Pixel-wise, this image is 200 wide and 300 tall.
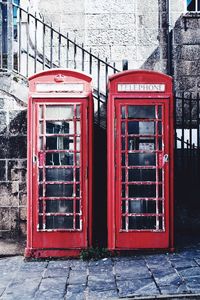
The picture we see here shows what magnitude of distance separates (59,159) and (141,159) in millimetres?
1345

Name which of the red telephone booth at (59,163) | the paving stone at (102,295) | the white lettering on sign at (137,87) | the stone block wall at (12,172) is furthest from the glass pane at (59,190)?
the paving stone at (102,295)

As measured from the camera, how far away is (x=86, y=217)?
647 cm

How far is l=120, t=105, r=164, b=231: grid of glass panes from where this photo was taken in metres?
6.54

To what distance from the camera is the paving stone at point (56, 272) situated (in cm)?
564

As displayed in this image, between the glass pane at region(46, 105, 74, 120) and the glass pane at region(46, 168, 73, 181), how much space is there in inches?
33.9

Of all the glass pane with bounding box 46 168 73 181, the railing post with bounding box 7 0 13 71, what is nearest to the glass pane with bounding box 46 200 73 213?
the glass pane with bounding box 46 168 73 181

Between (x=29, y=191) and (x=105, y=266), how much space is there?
1.69 m

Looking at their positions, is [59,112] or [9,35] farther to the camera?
[9,35]

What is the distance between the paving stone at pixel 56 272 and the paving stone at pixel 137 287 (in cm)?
86

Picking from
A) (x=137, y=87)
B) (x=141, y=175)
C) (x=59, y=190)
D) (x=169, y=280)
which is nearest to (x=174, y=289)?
(x=169, y=280)

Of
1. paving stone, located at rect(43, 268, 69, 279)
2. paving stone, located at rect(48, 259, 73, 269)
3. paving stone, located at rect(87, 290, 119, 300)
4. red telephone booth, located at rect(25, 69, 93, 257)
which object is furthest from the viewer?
red telephone booth, located at rect(25, 69, 93, 257)

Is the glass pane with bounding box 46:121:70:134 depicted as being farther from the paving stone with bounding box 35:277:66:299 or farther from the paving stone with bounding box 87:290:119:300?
the paving stone with bounding box 87:290:119:300

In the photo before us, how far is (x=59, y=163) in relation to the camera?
655cm

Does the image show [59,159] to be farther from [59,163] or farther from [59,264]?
[59,264]
